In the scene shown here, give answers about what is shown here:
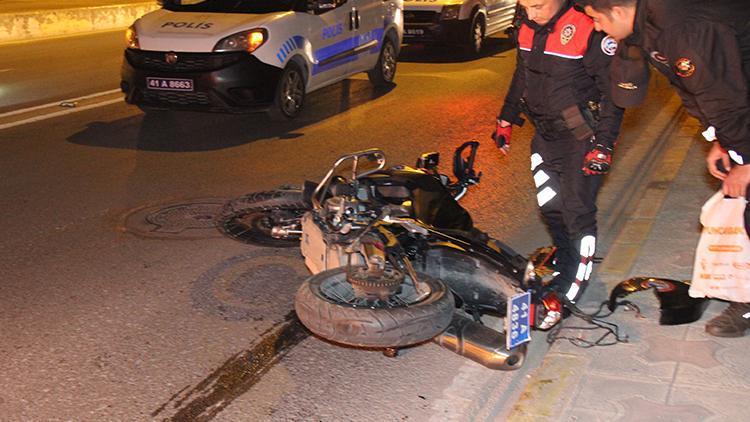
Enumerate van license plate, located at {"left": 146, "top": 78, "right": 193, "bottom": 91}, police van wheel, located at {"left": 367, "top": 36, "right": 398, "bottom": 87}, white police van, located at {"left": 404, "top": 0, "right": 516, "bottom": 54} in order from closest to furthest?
van license plate, located at {"left": 146, "top": 78, "right": 193, "bottom": 91}, police van wheel, located at {"left": 367, "top": 36, "right": 398, "bottom": 87}, white police van, located at {"left": 404, "top": 0, "right": 516, "bottom": 54}

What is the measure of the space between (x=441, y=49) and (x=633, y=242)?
1112cm

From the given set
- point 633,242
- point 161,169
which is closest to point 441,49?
point 161,169

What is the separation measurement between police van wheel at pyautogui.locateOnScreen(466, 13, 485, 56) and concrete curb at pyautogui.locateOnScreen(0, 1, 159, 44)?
28.2ft

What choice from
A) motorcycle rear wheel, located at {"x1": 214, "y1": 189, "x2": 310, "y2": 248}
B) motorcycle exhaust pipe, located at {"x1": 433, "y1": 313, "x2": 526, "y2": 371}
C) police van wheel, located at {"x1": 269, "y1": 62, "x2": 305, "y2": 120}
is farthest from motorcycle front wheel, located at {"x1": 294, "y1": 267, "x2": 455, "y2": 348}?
police van wheel, located at {"x1": 269, "y1": 62, "x2": 305, "y2": 120}

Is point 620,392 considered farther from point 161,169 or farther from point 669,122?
point 669,122

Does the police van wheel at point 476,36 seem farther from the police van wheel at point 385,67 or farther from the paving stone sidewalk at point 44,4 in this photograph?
the paving stone sidewalk at point 44,4

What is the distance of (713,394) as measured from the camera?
4.19 meters

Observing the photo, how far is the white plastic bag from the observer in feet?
15.2

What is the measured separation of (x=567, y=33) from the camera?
4691mm

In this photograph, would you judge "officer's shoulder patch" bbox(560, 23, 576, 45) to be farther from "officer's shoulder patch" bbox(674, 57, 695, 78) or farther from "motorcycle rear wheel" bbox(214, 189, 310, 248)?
"motorcycle rear wheel" bbox(214, 189, 310, 248)

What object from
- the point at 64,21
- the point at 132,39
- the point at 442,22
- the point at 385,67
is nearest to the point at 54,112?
the point at 132,39

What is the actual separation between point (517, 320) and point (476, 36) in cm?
1240

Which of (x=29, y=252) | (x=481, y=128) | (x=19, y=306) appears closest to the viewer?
(x=19, y=306)

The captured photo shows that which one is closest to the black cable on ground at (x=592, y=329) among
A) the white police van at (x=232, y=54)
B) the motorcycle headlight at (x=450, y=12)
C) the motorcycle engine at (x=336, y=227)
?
the motorcycle engine at (x=336, y=227)
